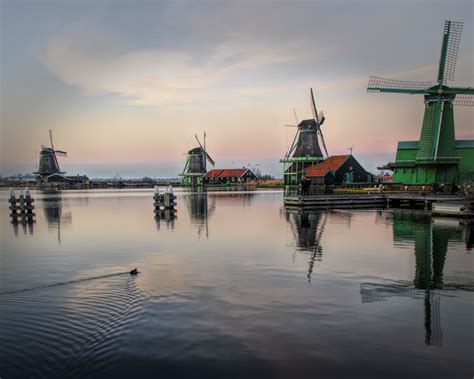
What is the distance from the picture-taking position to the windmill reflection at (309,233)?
15409mm

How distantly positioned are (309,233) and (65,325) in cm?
1608

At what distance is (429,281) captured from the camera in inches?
449

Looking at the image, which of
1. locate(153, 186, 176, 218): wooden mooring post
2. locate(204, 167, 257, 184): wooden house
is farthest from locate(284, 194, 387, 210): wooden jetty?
locate(204, 167, 257, 184): wooden house

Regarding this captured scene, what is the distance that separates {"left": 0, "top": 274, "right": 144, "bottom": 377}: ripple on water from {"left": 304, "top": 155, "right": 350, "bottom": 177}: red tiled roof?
53.3m

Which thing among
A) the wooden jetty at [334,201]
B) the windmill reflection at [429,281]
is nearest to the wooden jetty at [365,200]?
the wooden jetty at [334,201]

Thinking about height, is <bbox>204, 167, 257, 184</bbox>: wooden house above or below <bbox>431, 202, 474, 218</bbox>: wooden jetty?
above

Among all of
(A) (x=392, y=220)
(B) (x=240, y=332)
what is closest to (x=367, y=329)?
(B) (x=240, y=332)

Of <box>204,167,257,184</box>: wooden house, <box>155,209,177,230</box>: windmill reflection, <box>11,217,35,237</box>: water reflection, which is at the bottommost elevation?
<box>11,217,35,237</box>: water reflection

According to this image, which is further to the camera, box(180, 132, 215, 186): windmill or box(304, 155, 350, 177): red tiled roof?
box(180, 132, 215, 186): windmill

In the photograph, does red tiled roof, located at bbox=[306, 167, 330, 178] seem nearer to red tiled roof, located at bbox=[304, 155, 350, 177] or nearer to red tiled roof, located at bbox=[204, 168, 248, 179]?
red tiled roof, located at bbox=[304, 155, 350, 177]

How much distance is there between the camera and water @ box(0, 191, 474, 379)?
6.40 m

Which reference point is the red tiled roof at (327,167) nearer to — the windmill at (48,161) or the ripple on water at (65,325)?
the ripple on water at (65,325)

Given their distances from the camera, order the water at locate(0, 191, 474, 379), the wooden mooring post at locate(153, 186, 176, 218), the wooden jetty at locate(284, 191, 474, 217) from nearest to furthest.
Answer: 1. the water at locate(0, 191, 474, 379)
2. the wooden mooring post at locate(153, 186, 176, 218)
3. the wooden jetty at locate(284, 191, 474, 217)

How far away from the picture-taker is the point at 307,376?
5938mm
